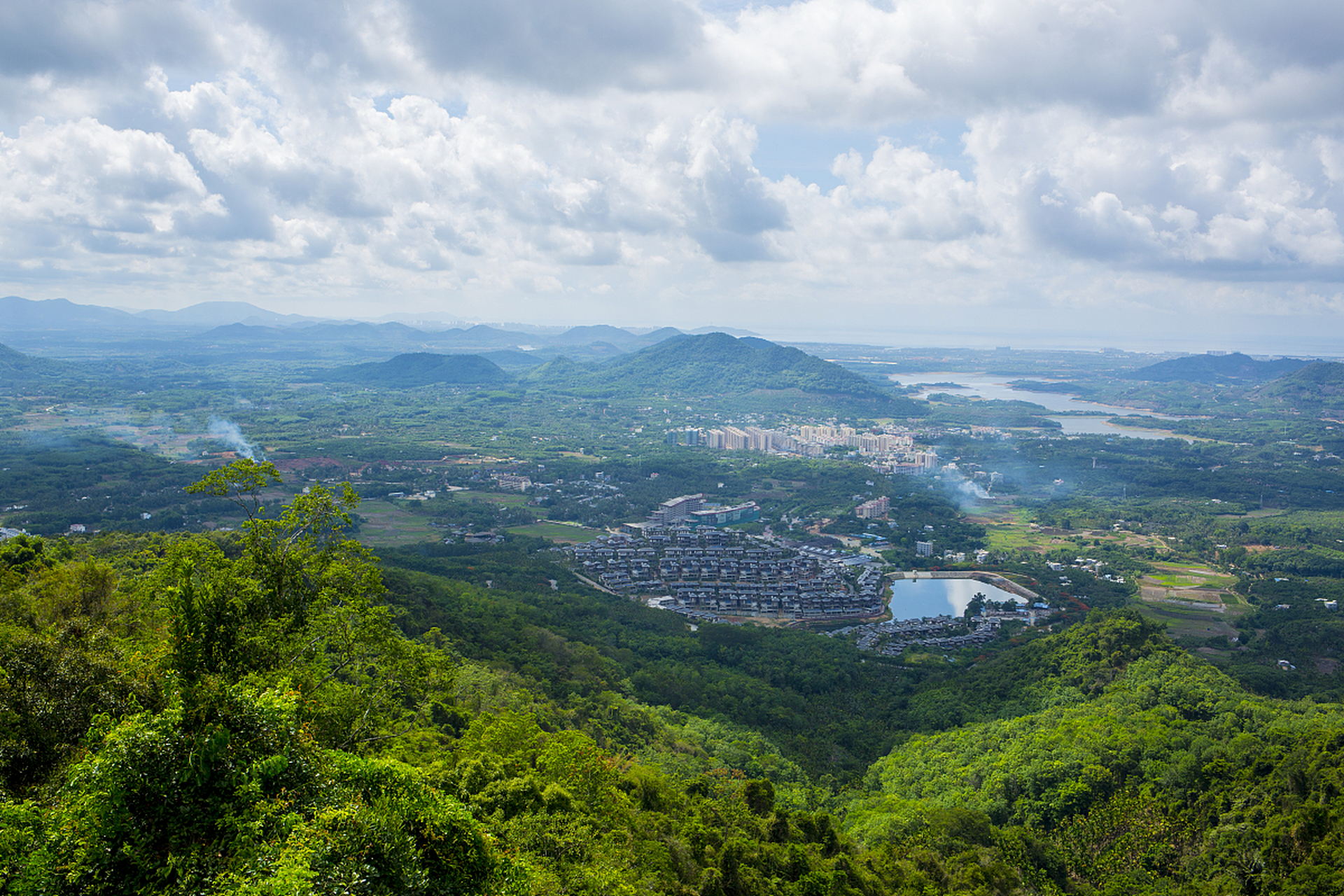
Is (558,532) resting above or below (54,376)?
below

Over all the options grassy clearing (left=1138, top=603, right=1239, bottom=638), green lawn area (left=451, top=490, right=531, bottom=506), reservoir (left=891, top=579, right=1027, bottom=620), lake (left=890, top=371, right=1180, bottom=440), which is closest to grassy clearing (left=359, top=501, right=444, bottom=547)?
green lawn area (left=451, top=490, right=531, bottom=506)

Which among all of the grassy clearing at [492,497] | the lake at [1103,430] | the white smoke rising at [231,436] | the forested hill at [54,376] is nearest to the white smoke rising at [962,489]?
the lake at [1103,430]

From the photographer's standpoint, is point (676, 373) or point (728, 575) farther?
point (676, 373)

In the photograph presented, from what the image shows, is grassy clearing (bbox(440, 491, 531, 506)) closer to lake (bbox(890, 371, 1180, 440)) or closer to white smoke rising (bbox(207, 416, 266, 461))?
white smoke rising (bbox(207, 416, 266, 461))

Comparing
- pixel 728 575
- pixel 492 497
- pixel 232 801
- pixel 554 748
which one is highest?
pixel 232 801

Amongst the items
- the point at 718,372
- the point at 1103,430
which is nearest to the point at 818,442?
the point at 1103,430

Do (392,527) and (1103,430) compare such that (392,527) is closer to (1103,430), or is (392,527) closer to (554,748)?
(554,748)
